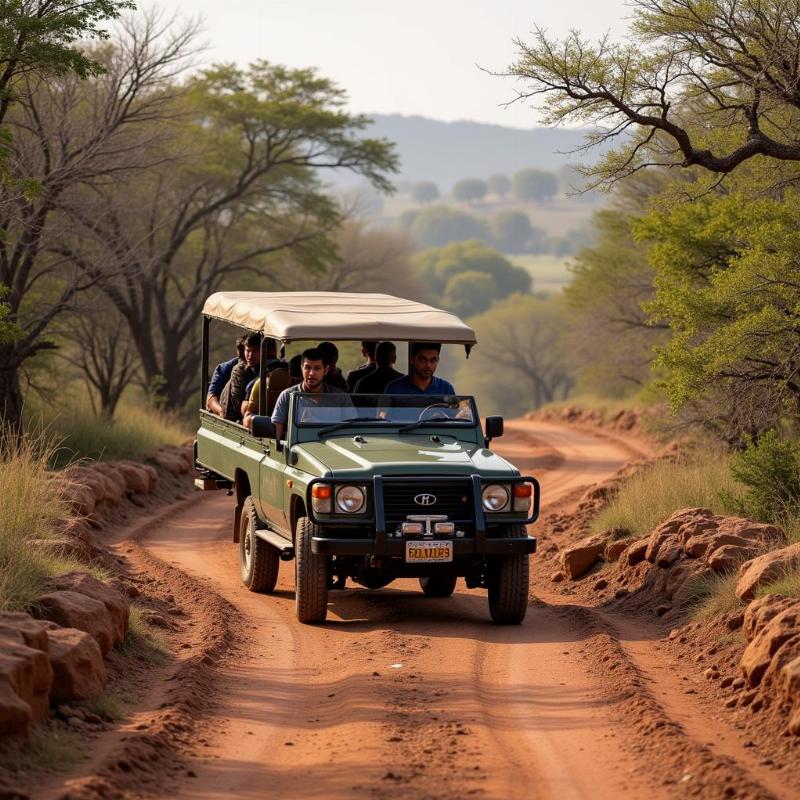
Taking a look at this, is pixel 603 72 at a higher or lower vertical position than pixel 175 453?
higher

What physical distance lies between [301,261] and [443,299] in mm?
90608

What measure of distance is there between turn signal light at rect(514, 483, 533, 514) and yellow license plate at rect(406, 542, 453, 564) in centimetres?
64

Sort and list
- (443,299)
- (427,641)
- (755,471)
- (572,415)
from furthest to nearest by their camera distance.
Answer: (443,299), (572,415), (755,471), (427,641)

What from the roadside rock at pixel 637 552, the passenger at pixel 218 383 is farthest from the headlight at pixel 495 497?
the passenger at pixel 218 383

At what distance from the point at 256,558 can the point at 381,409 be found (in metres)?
1.85

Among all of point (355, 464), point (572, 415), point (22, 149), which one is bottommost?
point (572, 415)

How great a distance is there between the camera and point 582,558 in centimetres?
1359

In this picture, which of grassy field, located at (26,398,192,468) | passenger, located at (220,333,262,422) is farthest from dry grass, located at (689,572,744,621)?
grassy field, located at (26,398,192,468)

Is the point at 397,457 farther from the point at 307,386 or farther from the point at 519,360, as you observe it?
the point at 519,360

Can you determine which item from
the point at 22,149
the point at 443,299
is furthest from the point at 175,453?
the point at 443,299

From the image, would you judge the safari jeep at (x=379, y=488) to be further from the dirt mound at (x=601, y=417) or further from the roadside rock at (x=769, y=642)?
the dirt mound at (x=601, y=417)

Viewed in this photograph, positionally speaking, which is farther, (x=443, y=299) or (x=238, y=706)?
(x=443, y=299)

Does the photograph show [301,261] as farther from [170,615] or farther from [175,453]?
[170,615]

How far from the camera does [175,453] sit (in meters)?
23.4
